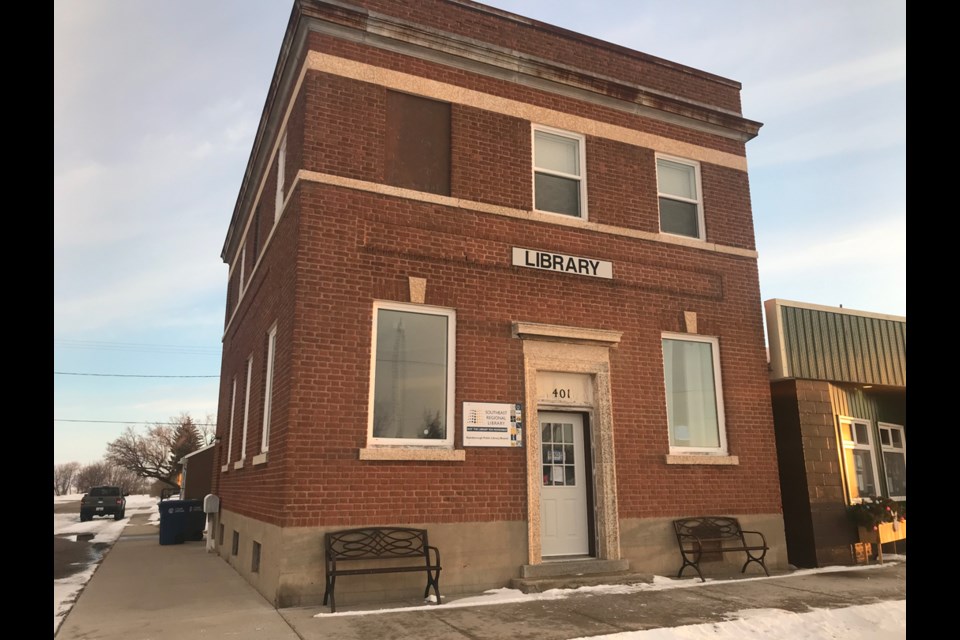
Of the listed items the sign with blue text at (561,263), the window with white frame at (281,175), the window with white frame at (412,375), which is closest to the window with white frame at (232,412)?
the window with white frame at (281,175)

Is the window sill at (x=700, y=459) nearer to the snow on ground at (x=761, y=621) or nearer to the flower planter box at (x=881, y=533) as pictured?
the snow on ground at (x=761, y=621)

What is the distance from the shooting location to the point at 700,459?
10867mm

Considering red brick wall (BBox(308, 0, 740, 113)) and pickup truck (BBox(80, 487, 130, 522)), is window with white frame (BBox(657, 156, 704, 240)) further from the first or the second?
pickup truck (BBox(80, 487, 130, 522))

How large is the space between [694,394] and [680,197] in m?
3.75

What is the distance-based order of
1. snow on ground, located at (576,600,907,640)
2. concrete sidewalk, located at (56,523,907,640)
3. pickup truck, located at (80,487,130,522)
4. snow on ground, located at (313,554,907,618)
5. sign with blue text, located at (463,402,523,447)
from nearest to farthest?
snow on ground, located at (576,600,907,640)
concrete sidewalk, located at (56,523,907,640)
snow on ground, located at (313,554,907,618)
sign with blue text, located at (463,402,523,447)
pickup truck, located at (80,487,130,522)

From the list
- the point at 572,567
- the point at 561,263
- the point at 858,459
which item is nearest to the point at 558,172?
the point at 561,263

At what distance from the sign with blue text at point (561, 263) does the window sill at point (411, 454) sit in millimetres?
3136

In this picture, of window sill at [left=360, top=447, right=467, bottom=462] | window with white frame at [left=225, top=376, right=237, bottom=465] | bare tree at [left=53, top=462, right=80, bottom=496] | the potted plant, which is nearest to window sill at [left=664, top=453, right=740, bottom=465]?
the potted plant

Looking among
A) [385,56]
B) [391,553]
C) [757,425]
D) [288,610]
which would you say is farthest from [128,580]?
[757,425]

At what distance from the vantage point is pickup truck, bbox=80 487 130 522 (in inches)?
1394

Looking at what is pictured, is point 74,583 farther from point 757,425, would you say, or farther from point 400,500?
point 757,425

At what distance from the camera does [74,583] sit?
1038cm

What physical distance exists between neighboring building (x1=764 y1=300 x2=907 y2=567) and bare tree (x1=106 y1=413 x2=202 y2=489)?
5243cm

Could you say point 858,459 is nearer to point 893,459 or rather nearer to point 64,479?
point 893,459
